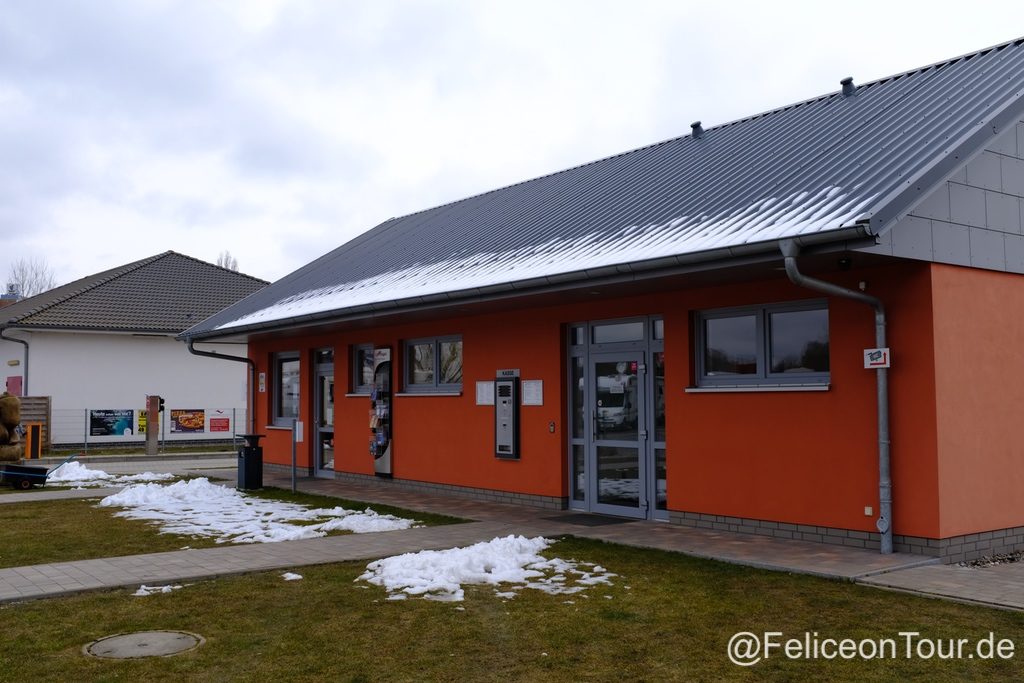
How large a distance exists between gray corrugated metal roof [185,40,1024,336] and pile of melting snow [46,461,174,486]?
3.33 metres

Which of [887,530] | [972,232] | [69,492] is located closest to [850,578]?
[887,530]

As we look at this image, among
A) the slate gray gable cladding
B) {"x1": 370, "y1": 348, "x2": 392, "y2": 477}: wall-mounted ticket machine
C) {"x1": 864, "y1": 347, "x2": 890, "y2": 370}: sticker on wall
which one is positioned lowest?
{"x1": 370, "y1": 348, "x2": 392, "y2": 477}: wall-mounted ticket machine

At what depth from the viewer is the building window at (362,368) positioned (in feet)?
55.5

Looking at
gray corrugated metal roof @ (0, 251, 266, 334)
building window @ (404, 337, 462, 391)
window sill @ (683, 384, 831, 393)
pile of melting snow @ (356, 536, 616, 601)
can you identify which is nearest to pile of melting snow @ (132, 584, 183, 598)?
pile of melting snow @ (356, 536, 616, 601)

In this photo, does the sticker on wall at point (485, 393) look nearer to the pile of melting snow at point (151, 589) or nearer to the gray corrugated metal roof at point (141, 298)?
the pile of melting snow at point (151, 589)

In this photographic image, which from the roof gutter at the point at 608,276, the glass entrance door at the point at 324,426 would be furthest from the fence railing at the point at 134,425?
the roof gutter at the point at 608,276

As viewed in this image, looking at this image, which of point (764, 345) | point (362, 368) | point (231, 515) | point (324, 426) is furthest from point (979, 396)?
point (324, 426)

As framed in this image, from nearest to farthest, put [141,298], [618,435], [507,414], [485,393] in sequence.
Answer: [618,435] → [507,414] → [485,393] → [141,298]

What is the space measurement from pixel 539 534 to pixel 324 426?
30.5ft

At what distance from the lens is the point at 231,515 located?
12.6 m

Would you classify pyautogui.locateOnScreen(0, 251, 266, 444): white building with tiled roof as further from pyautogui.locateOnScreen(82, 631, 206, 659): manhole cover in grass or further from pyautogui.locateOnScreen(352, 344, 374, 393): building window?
pyautogui.locateOnScreen(82, 631, 206, 659): manhole cover in grass

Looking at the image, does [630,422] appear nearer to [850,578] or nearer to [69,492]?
[850,578]

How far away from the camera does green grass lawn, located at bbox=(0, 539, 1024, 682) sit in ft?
17.7

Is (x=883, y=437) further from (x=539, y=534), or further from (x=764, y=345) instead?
(x=539, y=534)
